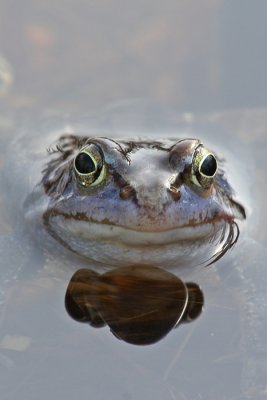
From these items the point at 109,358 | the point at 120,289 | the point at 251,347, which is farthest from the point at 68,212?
the point at 251,347

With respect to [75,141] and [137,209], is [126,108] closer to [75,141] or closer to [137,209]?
[75,141]

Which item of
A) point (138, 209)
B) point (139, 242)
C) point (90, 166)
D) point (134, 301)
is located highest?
point (90, 166)

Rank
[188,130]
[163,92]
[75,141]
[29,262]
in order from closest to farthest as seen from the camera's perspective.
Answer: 1. [29,262]
2. [75,141]
3. [188,130]
4. [163,92]

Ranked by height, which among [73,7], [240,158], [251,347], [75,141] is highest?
[73,7]

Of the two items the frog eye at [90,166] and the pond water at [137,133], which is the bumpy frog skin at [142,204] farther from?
the pond water at [137,133]

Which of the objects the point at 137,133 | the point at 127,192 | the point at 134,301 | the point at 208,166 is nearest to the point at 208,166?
the point at 208,166

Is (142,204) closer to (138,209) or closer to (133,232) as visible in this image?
(138,209)
